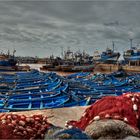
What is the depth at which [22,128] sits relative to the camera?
5953 mm

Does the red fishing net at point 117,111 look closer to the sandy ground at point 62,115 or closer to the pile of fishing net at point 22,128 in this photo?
the pile of fishing net at point 22,128

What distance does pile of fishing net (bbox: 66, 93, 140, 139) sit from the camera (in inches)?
224

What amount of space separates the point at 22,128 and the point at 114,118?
1.95 m

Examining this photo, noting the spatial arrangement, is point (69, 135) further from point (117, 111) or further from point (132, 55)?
point (132, 55)

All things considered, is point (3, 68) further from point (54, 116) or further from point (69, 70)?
point (54, 116)

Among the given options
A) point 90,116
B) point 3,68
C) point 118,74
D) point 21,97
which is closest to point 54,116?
point 90,116

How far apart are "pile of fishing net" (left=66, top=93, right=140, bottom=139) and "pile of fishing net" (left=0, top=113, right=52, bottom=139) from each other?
964mm

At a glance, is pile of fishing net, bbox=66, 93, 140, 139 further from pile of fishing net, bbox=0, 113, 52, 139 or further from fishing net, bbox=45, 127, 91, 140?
pile of fishing net, bbox=0, 113, 52, 139

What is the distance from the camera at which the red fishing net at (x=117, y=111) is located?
6286 millimetres

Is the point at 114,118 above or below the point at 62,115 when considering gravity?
above

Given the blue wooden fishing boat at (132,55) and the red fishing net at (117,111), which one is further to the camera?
the blue wooden fishing boat at (132,55)

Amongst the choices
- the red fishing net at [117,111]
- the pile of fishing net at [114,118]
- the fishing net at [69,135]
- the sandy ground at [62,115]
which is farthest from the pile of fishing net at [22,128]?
the sandy ground at [62,115]

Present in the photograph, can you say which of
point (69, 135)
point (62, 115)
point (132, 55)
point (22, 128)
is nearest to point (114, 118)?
point (69, 135)

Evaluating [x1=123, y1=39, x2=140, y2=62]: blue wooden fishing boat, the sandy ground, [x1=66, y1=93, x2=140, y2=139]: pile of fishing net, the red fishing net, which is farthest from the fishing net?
[x1=123, y1=39, x2=140, y2=62]: blue wooden fishing boat
